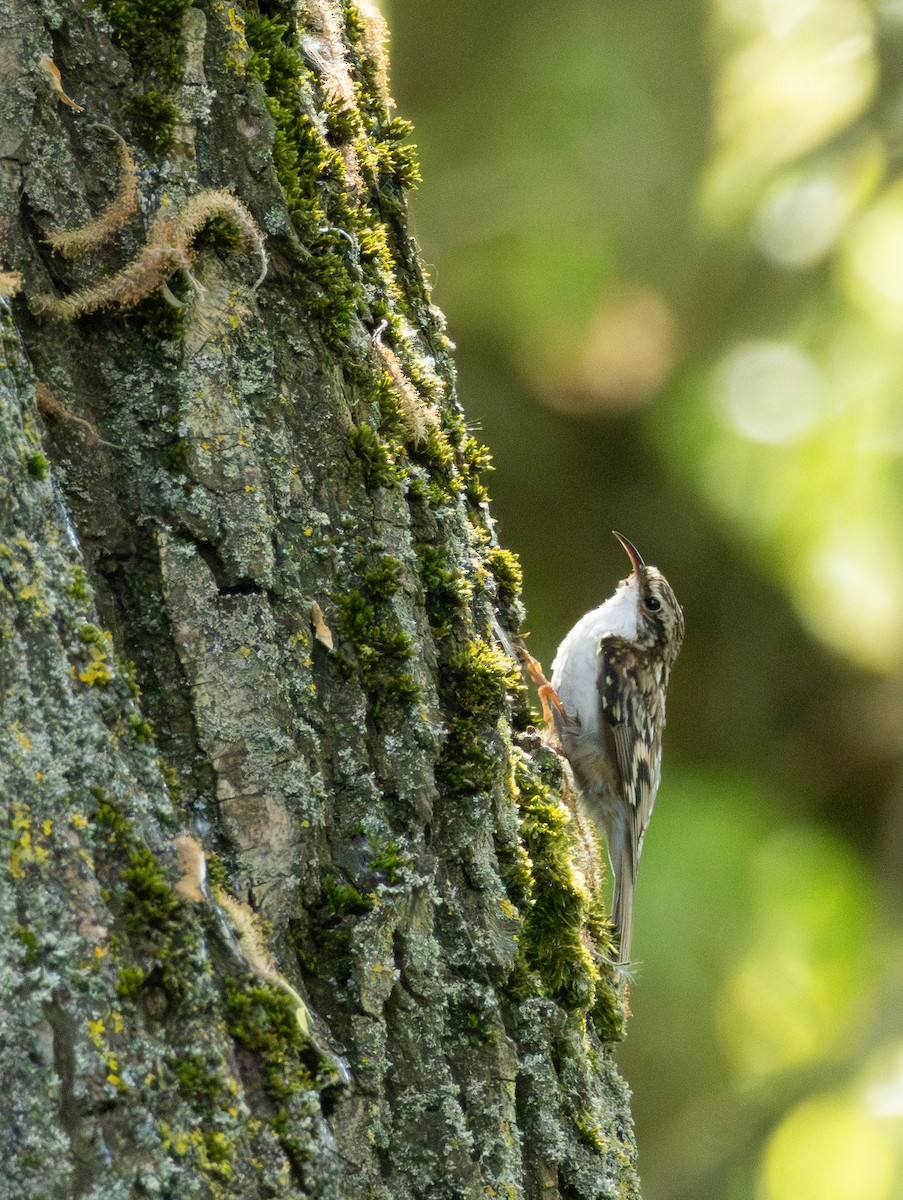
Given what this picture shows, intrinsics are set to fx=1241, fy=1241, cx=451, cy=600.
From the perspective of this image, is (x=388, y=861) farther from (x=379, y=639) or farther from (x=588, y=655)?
(x=588, y=655)

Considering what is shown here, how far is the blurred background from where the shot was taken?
13.0 feet

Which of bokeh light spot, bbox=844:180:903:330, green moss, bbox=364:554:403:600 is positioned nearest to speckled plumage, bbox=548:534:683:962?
bokeh light spot, bbox=844:180:903:330

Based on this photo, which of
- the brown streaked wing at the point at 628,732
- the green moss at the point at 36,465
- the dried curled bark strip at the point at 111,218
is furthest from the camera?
the brown streaked wing at the point at 628,732

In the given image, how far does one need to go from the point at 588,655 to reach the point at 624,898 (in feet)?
2.53

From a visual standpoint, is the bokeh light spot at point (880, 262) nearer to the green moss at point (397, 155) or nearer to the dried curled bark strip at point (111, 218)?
the green moss at point (397, 155)

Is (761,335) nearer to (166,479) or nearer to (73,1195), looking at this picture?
(166,479)

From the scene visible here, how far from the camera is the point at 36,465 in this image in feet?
4.17

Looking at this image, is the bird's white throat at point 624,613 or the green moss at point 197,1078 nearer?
the green moss at point 197,1078

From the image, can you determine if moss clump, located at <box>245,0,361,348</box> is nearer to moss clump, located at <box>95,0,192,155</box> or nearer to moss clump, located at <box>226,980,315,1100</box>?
moss clump, located at <box>95,0,192,155</box>

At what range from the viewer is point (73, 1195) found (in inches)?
42.4

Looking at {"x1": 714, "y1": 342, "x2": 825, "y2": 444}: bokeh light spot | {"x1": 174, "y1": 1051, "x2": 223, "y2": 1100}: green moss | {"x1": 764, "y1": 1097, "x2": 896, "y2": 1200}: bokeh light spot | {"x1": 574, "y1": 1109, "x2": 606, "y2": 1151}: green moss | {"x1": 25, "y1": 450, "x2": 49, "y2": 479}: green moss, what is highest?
{"x1": 714, "y1": 342, "x2": 825, "y2": 444}: bokeh light spot

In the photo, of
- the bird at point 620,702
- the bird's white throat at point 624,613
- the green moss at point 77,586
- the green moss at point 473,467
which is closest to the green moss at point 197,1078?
the green moss at point 77,586

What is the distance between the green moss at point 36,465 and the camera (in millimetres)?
1262

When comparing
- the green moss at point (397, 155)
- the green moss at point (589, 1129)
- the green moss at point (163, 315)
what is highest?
the green moss at point (397, 155)
